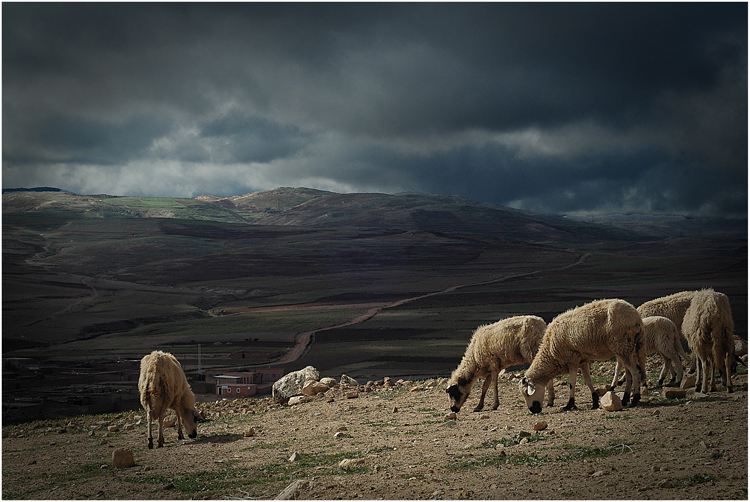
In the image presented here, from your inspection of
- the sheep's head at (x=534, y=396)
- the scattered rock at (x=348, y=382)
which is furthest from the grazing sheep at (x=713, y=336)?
the scattered rock at (x=348, y=382)

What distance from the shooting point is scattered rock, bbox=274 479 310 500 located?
7989mm

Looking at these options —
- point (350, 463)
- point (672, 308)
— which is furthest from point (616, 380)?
point (350, 463)

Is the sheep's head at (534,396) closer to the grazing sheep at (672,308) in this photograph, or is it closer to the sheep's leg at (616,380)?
the sheep's leg at (616,380)

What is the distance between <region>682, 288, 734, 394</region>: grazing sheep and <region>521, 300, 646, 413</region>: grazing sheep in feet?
5.05

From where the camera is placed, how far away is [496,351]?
13961 millimetres

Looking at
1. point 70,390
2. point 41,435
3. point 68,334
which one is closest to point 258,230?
point 68,334

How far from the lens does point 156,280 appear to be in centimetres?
11131

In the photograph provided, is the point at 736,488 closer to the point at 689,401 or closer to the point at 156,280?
the point at 689,401

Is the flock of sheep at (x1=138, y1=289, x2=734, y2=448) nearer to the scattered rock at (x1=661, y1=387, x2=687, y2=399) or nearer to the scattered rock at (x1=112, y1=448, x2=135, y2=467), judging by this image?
the scattered rock at (x1=661, y1=387, x2=687, y2=399)

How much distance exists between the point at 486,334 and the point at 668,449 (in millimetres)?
6045

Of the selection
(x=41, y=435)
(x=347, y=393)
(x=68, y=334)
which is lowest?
(x=68, y=334)

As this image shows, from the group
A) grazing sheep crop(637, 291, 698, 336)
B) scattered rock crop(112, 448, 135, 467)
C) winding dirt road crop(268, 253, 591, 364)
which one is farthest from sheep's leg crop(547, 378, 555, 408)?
winding dirt road crop(268, 253, 591, 364)

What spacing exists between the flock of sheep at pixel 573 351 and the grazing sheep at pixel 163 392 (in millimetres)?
23

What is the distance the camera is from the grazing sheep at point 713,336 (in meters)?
12.5
